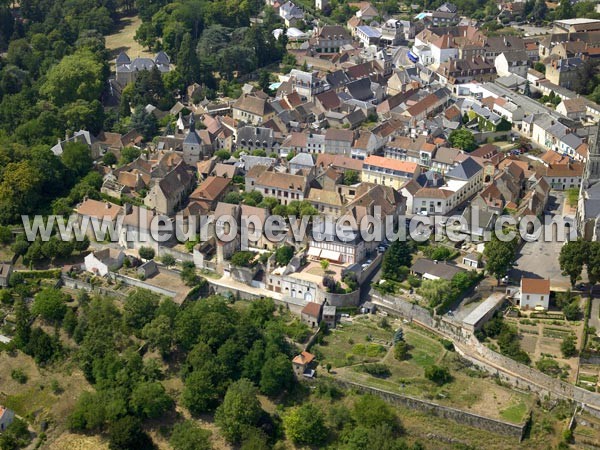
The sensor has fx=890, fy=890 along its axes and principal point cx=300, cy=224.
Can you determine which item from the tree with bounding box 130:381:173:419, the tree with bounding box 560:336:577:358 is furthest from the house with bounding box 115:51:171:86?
the tree with bounding box 560:336:577:358

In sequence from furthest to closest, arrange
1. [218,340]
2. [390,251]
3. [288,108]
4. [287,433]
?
[288,108] → [390,251] → [218,340] → [287,433]

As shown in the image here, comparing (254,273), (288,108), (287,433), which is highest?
(288,108)

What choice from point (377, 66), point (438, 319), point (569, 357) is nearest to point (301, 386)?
point (438, 319)

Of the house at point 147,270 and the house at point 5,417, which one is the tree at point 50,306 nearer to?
the house at point 147,270

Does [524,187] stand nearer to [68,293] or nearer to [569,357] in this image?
[569,357]

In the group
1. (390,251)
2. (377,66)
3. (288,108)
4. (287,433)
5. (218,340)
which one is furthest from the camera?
(377,66)

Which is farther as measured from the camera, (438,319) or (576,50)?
(576,50)

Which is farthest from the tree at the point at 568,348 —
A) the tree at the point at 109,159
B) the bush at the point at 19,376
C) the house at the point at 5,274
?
the tree at the point at 109,159
